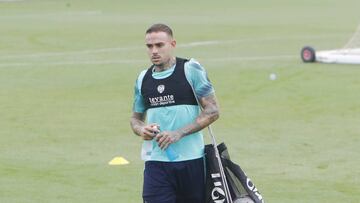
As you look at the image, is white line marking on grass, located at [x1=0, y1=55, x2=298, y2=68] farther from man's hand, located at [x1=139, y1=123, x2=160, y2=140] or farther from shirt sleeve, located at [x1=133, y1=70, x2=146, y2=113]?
man's hand, located at [x1=139, y1=123, x2=160, y2=140]

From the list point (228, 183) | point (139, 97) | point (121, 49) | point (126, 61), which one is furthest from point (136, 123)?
point (121, 49)

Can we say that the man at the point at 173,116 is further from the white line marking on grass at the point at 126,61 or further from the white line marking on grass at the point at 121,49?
the white line marking on grass at the point at 121,49

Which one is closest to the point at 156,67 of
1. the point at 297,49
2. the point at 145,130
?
the point at 145,130

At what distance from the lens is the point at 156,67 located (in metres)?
8.70

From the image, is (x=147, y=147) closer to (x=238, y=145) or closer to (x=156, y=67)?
(x=156, y=67)

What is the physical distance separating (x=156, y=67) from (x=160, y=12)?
113ft

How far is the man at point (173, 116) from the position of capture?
28.2 feet

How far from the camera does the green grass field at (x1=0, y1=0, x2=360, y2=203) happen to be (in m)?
12.7

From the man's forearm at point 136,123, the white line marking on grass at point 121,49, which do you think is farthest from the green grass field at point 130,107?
the man's forearm at point 136,123

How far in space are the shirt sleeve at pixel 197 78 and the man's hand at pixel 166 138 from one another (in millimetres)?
368

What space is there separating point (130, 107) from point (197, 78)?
9.89 m

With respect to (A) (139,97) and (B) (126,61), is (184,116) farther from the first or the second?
(B) (126,61)

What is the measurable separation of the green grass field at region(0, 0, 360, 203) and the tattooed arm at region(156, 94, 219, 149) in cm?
323

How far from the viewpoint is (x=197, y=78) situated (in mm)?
8656
